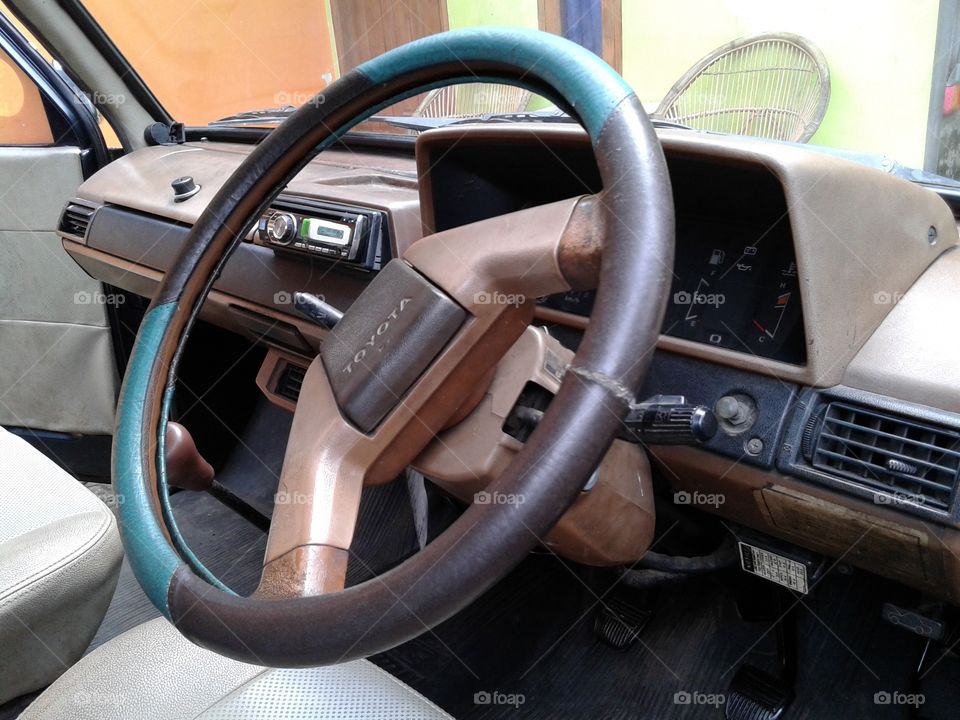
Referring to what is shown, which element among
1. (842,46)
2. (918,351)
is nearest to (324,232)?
(918,351)

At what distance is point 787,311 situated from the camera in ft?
3.24

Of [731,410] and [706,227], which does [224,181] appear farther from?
A: [731,410]

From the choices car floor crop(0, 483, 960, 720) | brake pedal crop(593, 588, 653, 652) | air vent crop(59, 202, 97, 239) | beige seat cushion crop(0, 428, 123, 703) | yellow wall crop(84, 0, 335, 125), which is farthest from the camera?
yellow wall crop(84, 0, 335, 125)

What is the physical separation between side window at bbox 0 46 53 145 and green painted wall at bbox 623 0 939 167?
149 centimetres

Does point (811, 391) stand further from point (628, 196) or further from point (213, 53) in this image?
point (213, 53)

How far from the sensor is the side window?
202 centimetres

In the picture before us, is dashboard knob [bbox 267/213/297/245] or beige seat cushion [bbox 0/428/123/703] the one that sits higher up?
dashboard knob [bbox 267/213/297/245]

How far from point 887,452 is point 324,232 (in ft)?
2.93

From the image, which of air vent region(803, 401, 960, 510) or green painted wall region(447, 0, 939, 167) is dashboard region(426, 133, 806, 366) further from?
green painted wall region(447, 0, 939, 167)

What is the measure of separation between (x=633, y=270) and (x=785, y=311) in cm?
55

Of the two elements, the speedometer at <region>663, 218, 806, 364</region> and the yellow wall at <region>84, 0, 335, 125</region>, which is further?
the yellow wall at <region>84, 0, 335, 125</region>

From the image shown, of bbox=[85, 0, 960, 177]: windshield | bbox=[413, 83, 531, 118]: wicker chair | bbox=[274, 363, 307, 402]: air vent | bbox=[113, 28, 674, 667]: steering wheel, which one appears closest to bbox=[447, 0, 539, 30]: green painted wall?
bbox=[85, 0, 960, 177]: windshield

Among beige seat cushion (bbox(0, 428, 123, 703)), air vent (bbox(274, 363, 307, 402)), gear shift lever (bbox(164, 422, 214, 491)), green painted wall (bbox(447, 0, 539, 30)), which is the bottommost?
air vent (bbox(274, 363, 307, 402))

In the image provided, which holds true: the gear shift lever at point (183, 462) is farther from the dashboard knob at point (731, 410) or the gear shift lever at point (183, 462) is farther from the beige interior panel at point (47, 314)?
the beige interior panel at point (47, 314)
